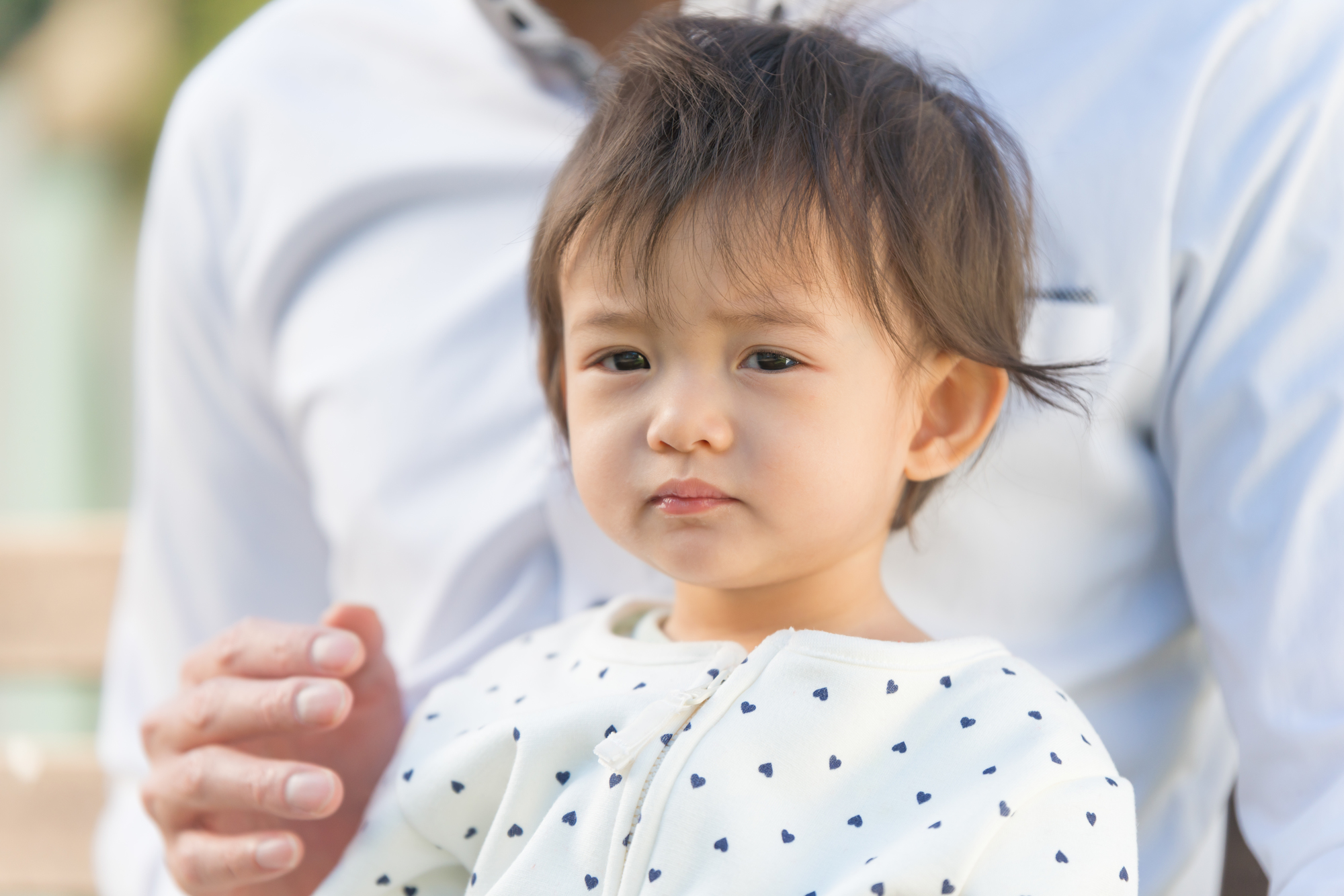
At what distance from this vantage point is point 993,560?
109cm

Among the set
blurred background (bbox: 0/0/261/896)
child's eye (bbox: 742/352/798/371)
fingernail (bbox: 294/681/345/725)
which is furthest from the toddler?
blurred background (bbox: 0/0/261/896)

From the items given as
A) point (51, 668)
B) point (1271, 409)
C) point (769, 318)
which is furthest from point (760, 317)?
point (51, 668)

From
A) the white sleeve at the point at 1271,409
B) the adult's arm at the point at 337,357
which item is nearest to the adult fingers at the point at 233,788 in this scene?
the adult's arm at the point at 337,357

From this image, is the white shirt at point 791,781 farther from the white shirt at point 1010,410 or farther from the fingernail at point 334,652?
the white shirt at point 1010,410

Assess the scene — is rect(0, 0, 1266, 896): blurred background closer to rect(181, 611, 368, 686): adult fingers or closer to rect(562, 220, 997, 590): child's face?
rect(181, 611, 368, 686): adult fingers

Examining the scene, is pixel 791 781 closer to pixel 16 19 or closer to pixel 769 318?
pixel 769 318

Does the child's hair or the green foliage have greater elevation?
the child's hair

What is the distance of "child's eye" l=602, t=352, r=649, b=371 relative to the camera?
2.89 ft

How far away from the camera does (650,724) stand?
0.87m

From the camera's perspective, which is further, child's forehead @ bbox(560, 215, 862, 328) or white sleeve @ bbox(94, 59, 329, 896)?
white sleeve @ bbox(94, 59, 329, 896)

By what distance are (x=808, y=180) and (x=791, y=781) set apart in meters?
0.42

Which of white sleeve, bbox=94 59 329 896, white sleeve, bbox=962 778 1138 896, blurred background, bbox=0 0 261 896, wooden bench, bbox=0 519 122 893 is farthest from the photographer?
blurred background, bbox=0 0 261 896

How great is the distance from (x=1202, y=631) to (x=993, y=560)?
18 cm

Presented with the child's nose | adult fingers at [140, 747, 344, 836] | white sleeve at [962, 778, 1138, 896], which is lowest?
adult fingers at [140, 747, 344, 836]
